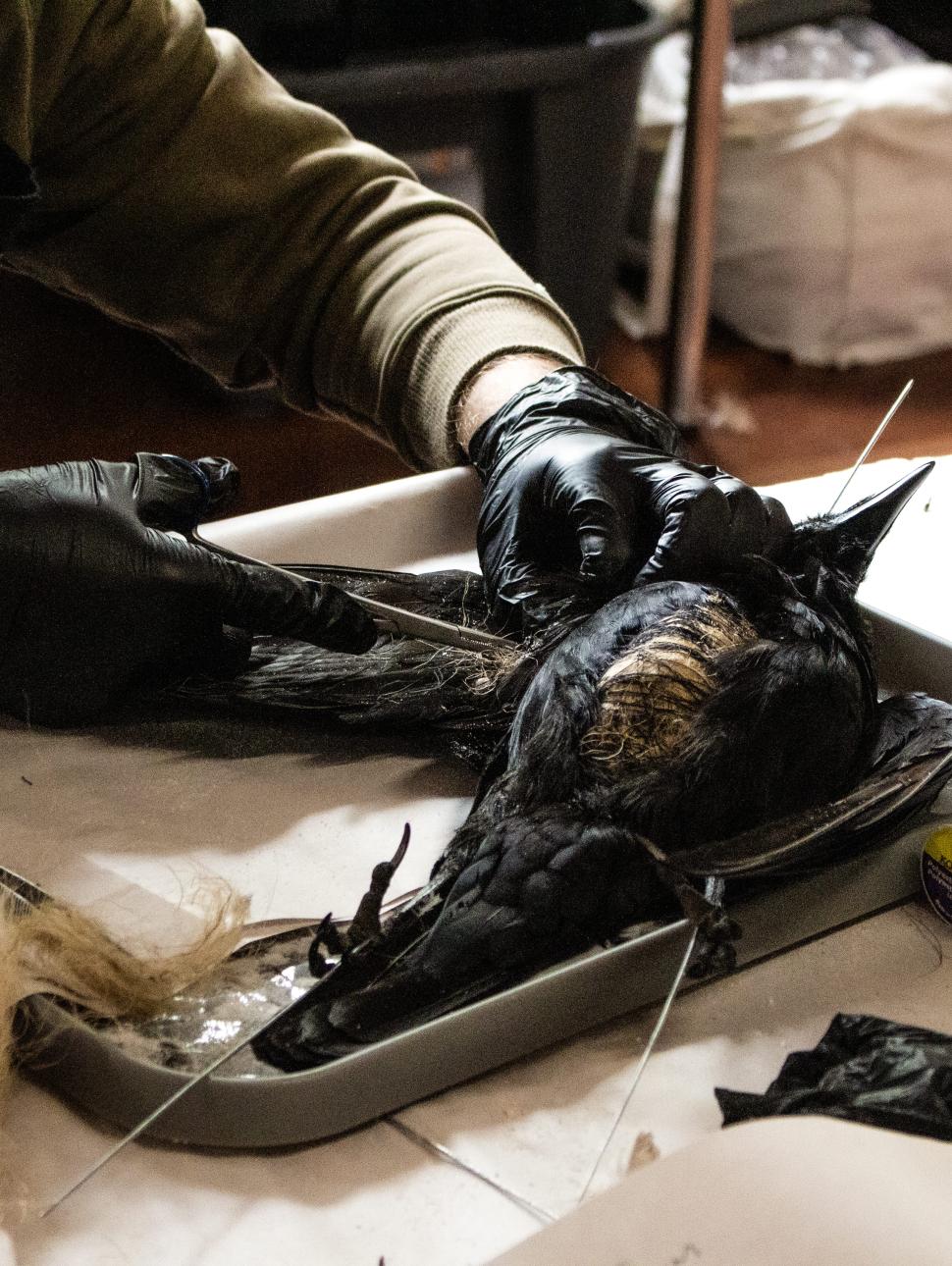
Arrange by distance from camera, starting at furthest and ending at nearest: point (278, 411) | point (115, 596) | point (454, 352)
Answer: point (278, 411) → point (454, 352) → point (115, 596)

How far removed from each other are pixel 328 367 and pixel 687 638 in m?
0.66

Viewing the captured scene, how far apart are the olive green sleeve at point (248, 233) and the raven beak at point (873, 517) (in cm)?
39

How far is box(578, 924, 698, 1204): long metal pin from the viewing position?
0.59 m

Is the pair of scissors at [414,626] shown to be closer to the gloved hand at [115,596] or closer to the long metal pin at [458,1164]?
the gloved hand at [115,596]

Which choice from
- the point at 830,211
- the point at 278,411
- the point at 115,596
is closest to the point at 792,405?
the point at 830,211

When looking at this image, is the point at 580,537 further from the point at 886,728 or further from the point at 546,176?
the point at 546,176

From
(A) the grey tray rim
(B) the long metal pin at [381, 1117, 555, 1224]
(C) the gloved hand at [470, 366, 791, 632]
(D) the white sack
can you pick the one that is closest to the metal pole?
(D) the white sack

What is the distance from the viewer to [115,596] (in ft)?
2.64

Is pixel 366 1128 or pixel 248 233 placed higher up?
pixel 248 233

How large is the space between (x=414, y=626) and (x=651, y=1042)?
1.07ft

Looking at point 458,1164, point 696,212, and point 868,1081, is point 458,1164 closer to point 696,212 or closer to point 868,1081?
point 868,1081

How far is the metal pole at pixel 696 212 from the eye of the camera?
2396 millimetres

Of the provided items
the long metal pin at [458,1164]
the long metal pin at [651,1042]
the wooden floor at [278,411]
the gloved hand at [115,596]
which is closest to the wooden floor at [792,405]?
the wooden floor at [278,411]

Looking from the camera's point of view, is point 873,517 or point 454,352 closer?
point 873,517
